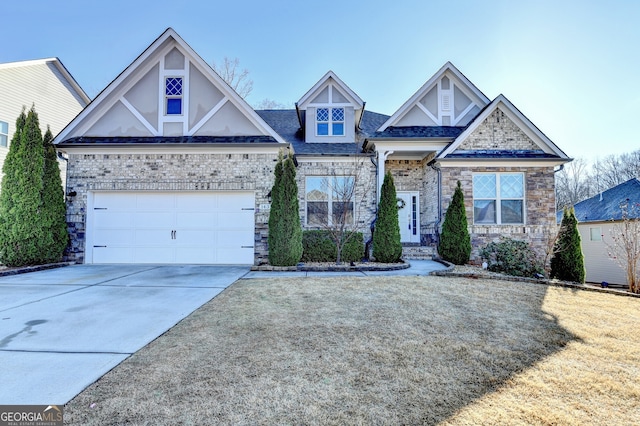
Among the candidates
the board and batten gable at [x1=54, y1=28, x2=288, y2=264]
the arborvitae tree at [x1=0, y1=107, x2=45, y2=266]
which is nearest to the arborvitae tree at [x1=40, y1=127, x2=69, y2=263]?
the arborvitae tree at [x1=0, y1=107, x2=45, y2=266]

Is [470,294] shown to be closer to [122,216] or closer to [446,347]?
[446,347]

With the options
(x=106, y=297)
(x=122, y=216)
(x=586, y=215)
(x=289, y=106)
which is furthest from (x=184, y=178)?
(x=586, y=215)

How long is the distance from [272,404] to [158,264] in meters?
8.61

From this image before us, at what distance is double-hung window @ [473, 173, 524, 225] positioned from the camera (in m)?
10.5

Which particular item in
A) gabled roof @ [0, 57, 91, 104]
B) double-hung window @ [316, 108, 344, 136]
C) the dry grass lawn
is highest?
gabled roof @ [0, 57, 91, 104]

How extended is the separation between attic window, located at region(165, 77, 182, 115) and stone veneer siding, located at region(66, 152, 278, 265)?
158cm

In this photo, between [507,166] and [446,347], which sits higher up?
[507,166]

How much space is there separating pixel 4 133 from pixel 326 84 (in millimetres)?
14556

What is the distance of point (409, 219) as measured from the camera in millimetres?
12352

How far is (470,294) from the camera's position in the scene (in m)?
5.81

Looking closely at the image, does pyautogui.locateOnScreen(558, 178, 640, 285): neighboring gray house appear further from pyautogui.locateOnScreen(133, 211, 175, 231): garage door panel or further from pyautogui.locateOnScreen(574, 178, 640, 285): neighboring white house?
pyautogui.locateOnScreen(133, 211, 175, 231): garage door panel

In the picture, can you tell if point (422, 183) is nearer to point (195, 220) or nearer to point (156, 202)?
point (195, 220)

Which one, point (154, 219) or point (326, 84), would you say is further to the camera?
point (326, 84)

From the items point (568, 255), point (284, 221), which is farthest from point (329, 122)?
point (568, 255)
